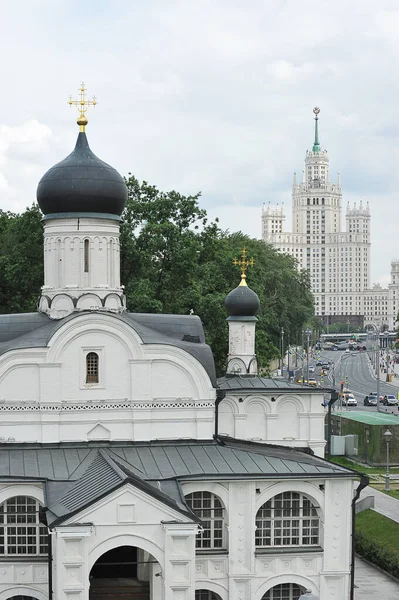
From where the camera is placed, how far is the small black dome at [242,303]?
35062 millimetres

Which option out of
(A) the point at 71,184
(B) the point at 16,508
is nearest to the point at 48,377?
(B) the point at 16,508

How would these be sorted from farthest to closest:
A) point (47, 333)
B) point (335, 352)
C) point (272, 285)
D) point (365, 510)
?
point (335, 352) → point (272, 285) → point (365, 510) → point (47, 333)

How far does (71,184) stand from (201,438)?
281 inches

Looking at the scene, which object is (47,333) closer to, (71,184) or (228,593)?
(71,184)

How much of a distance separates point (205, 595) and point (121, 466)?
148 inches

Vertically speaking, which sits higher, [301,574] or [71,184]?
[71,184]

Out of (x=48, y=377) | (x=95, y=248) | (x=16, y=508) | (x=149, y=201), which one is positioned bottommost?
(x=16, y=508)

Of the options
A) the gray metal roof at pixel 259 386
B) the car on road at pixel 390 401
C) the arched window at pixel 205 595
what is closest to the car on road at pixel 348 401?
the car on road at pixel 390 401

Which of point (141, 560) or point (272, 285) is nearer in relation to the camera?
point (141, 560)

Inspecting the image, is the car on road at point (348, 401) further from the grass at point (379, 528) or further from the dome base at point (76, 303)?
the dome base at point (76, 303)

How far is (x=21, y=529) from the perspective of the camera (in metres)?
25.5

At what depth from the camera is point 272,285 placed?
83.9 meters

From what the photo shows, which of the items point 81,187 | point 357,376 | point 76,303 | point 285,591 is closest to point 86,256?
point 76,303

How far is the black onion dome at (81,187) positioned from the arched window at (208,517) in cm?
790
